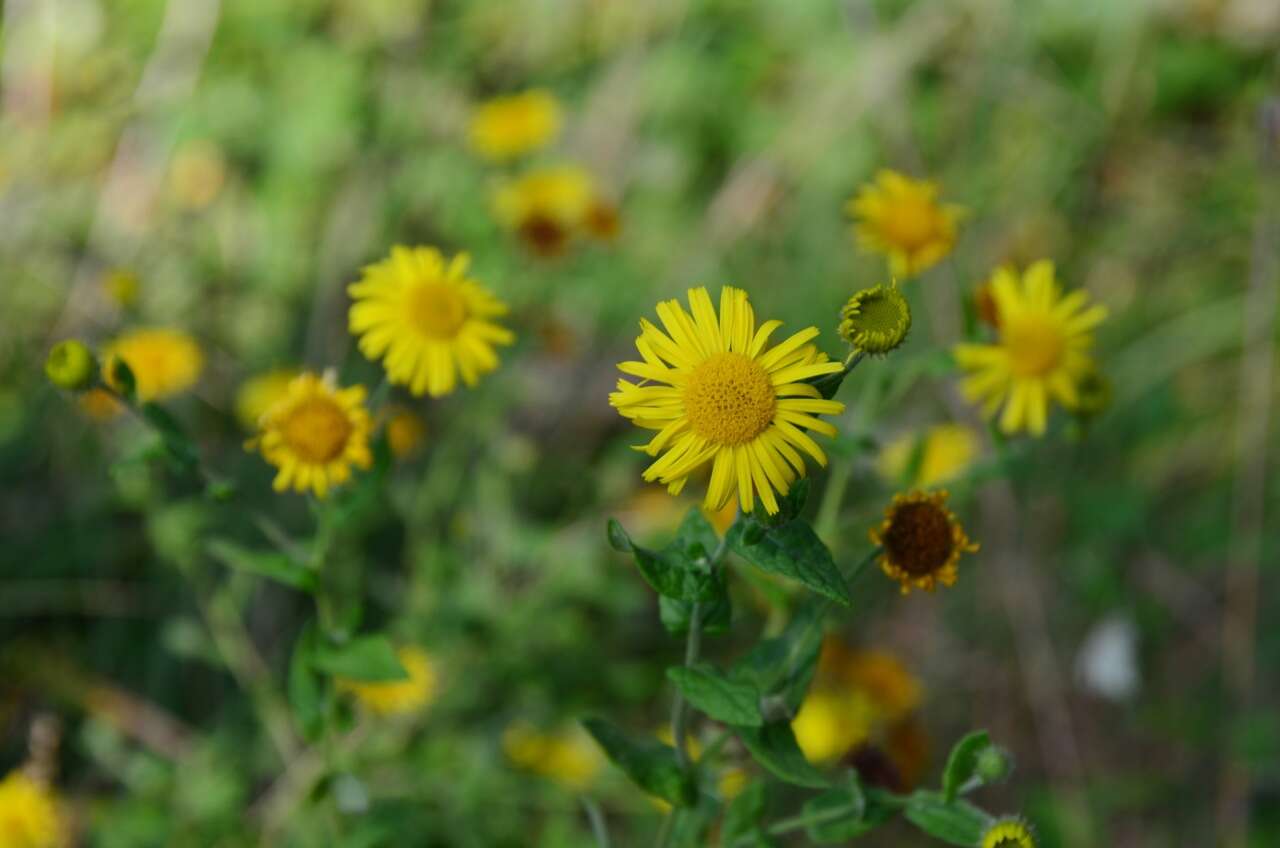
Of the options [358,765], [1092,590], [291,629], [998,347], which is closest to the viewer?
[998,347]

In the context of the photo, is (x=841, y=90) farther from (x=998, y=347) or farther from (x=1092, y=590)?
(x=998, y=347)

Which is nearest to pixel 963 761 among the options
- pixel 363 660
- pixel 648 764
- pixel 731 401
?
pixel 648 764

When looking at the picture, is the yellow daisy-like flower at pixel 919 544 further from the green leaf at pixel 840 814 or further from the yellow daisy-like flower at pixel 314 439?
the yellow daisy-like flower at pixel 314 439

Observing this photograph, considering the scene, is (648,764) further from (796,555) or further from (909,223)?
(909,223)

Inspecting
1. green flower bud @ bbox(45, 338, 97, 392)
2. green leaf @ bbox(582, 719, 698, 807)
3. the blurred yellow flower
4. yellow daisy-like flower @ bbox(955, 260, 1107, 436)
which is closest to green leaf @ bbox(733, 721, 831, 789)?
green leaf @ bbox(582, 719, 698, 807)

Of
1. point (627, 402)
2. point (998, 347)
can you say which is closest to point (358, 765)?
point (627, 402)

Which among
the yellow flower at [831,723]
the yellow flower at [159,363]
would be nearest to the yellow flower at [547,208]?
the yellow flower at [159,363]
